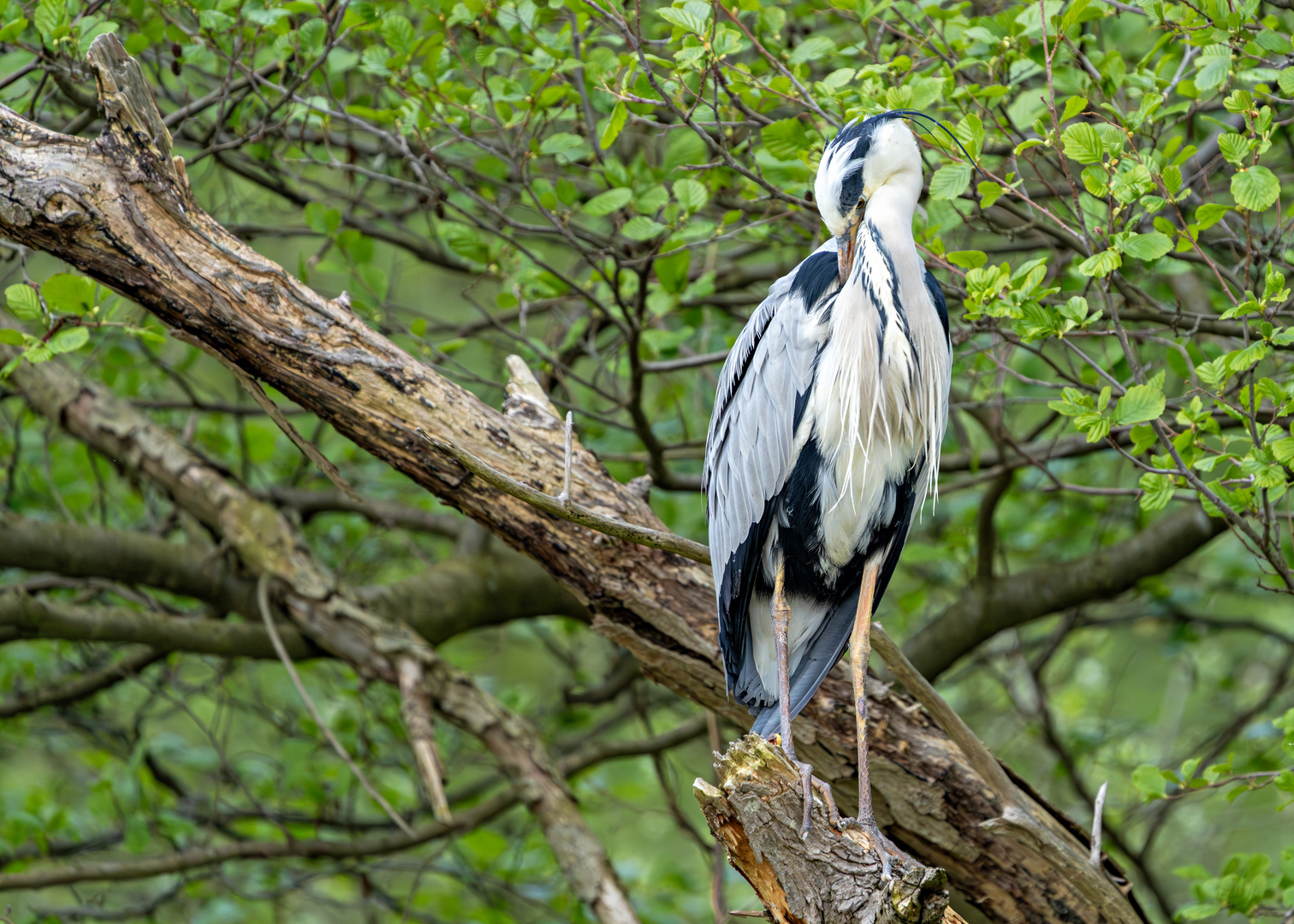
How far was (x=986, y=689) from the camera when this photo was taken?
22.2ft

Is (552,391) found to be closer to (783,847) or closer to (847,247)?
(847,247)

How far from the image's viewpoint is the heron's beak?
104 inches

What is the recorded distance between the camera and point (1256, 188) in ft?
7.69

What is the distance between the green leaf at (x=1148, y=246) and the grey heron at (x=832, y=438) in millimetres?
461

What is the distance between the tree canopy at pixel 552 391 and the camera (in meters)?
2.61

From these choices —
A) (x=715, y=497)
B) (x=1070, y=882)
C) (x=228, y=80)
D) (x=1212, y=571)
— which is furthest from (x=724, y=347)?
(x=1212, y=571)

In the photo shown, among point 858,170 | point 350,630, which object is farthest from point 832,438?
point 350,630

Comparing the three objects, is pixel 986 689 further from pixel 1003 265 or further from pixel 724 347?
pixel 1003 265

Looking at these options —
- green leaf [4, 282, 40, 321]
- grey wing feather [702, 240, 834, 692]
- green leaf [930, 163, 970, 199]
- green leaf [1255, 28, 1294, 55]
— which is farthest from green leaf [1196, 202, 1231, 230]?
green leaf [4, 282, 40, 321]

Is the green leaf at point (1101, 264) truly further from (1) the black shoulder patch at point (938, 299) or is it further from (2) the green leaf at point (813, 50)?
(2) the green leaf at point (813, 50)

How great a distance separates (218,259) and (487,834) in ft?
9.41

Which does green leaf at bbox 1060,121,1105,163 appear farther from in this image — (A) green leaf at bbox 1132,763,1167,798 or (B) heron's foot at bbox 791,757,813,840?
(A) green leaf at bbox 1132,763,1167,798

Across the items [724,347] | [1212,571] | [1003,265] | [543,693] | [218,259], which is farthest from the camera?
[543,693]

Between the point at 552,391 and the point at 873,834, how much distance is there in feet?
7.49
